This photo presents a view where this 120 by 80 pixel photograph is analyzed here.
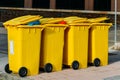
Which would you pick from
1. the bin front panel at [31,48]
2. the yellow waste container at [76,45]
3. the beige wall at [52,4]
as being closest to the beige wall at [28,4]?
the beige wall at [52,4]

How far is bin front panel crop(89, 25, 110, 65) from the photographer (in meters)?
11.5

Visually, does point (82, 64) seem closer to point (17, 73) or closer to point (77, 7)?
point (17, 73)

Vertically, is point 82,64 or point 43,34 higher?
point 43,34

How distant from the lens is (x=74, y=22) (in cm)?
1109

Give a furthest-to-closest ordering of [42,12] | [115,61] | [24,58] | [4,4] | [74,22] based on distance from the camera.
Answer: [4,4], [42,12], [115,61], [74,22], [24,58]

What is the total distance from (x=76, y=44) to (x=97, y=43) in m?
0.72

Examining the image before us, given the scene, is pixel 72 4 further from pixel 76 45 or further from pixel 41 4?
pixel 76 45

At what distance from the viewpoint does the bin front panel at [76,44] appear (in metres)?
11.0

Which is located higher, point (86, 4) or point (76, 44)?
point (86, 4)

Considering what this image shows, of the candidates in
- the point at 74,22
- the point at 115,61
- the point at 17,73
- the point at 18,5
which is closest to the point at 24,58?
the point at 17,73

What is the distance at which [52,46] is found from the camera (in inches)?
419

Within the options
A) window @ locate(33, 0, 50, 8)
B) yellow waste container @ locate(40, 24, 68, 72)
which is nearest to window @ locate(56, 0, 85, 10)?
window @ locate(33, 0, 50, 8)

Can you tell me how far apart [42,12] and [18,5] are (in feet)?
7.81

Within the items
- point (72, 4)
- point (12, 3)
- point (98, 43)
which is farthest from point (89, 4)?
point (98, 43)
